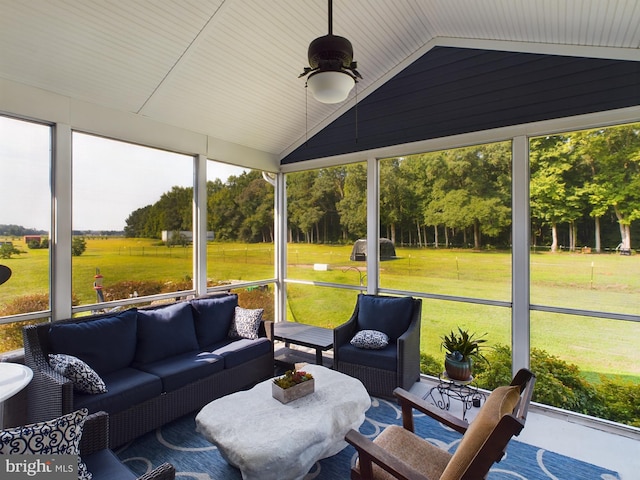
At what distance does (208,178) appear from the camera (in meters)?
4.69

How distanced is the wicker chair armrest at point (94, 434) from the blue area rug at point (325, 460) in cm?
76

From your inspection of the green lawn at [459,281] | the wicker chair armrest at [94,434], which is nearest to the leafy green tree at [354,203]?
the green lawn at [459,281]

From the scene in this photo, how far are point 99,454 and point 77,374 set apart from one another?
936 mm

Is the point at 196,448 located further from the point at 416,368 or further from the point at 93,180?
the point at 93,180

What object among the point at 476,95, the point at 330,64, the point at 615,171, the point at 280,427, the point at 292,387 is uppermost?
the point at 476,95

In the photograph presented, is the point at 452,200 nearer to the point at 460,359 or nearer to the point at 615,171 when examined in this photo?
the point at 615,171

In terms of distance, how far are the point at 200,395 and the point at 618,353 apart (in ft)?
13.5

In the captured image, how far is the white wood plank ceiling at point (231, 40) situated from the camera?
2.71 meters

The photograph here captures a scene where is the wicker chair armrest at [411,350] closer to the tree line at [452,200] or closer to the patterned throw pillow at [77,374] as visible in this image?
the tree line at [452,200]

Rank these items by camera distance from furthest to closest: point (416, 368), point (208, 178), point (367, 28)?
point (208, 178)
point (416, 368)
point (367, 28)

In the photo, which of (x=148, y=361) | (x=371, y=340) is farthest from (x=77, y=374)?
(x=371, y=340)

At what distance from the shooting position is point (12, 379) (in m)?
2.13

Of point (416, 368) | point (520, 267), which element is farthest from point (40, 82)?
point (520, 267)

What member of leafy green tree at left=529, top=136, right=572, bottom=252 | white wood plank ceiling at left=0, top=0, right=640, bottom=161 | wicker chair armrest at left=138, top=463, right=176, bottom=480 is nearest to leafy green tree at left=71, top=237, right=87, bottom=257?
white wood plank ceiling at left=0, top=0, right=640, bottom=161
